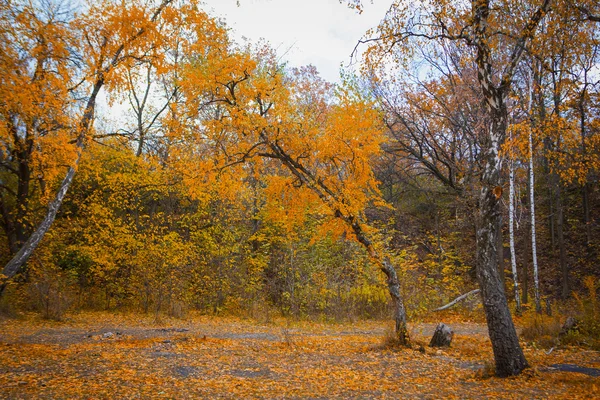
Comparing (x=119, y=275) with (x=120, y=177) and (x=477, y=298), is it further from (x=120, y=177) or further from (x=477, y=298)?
(x=477, y=298)

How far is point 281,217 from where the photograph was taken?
10.2m

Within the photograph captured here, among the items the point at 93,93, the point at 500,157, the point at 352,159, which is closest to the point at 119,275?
the point at 93,93

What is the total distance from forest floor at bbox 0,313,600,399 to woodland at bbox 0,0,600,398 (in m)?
0.06

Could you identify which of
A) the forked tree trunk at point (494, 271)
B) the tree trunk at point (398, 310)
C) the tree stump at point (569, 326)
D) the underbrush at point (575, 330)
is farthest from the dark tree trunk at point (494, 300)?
the tree stump at point (569, 326)

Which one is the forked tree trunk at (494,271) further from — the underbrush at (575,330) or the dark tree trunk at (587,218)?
the dark tree trunk at (587,218)

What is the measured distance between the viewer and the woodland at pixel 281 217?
6086 millimetres

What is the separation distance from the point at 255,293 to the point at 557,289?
38.8 ft

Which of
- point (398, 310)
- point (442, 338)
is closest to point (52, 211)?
point (398, 310)

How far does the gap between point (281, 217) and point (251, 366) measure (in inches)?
158

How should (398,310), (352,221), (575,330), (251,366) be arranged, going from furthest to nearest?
(352,221) < (398,310) < (575,330) < (251,366)

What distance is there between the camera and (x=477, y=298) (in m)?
15.8

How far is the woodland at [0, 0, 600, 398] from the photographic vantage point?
609 centimetres

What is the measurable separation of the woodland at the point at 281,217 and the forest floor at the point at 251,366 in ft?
0.20

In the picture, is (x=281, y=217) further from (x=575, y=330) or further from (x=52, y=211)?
(x=575, y=330)
